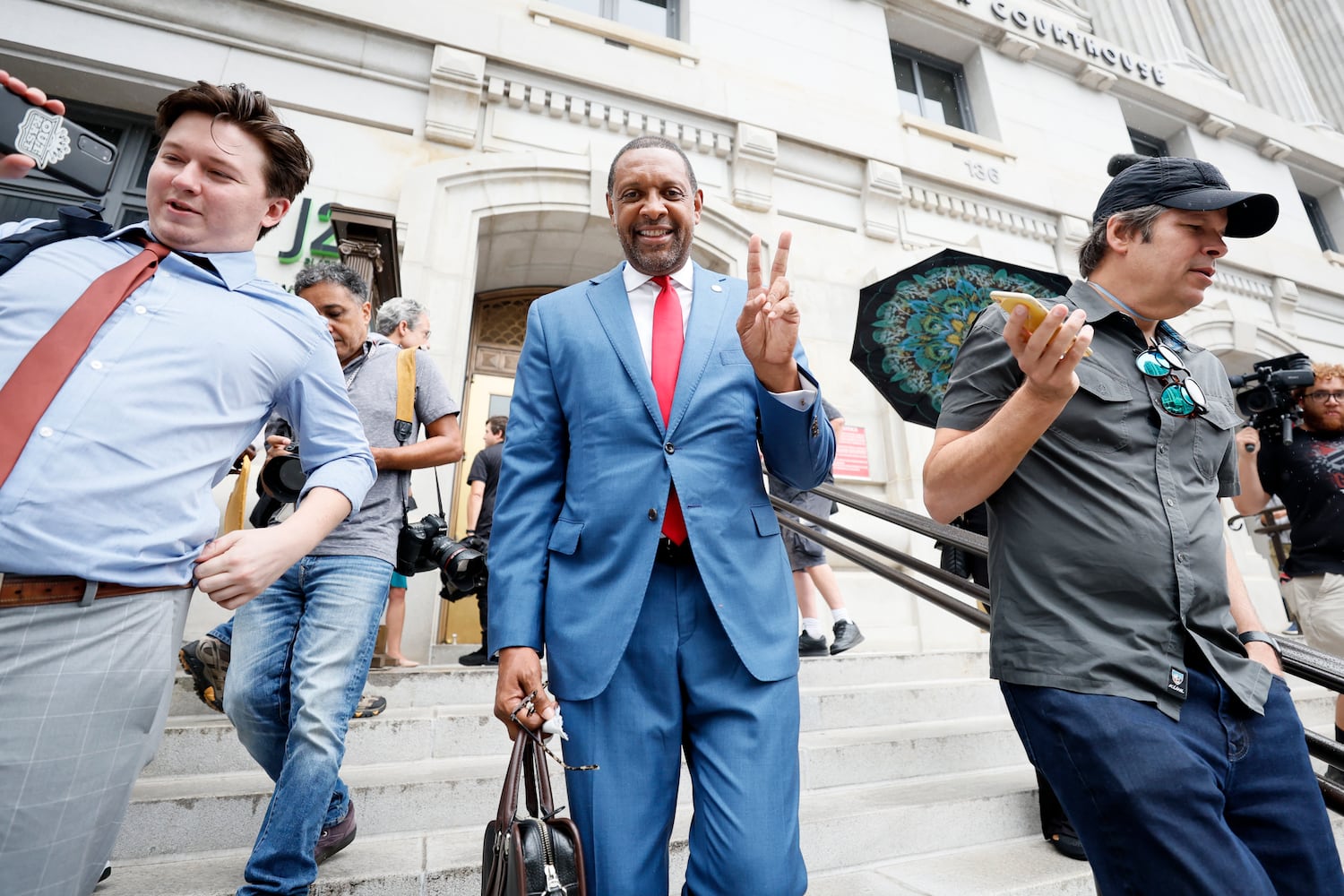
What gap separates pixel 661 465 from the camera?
1.49 meters

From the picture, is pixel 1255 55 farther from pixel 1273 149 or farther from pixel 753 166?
pixel 753 166

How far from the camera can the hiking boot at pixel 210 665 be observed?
7.40 feet

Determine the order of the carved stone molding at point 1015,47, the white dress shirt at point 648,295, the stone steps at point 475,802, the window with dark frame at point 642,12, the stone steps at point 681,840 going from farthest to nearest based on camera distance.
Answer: the carved stone molding at point 1015,47 < the window with dark frame at point 642,12 < the stone steps at point 475,802 < the stone steps at point 681,840 < the white dress shirt at point 648,295

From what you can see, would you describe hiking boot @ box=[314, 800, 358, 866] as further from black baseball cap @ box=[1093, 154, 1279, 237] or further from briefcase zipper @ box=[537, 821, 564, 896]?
black baseball cap @ box=[1093, 154, 1279, 237]

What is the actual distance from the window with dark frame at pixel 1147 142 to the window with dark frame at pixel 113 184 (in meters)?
13.1

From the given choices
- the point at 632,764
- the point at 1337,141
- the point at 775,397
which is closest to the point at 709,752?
the point at 632,764

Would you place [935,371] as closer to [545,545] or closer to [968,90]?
[545,545]

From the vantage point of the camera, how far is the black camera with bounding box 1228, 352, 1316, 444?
324cm

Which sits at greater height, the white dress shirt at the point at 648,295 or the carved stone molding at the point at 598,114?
the carved stone molding at the point at 598,114

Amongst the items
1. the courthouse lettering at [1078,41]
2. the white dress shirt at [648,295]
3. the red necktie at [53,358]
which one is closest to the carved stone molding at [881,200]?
the courthouse lettering at [1078,41]

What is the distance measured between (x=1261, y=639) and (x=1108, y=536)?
48 centimetres

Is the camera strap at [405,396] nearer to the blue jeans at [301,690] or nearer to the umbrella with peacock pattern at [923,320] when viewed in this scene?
the blue jeans at [301,690]

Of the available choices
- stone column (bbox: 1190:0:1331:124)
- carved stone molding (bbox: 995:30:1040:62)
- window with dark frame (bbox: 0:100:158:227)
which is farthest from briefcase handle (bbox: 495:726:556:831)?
stone column (bbox: 1190:0:1331:124)

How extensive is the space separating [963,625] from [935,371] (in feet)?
12.1
